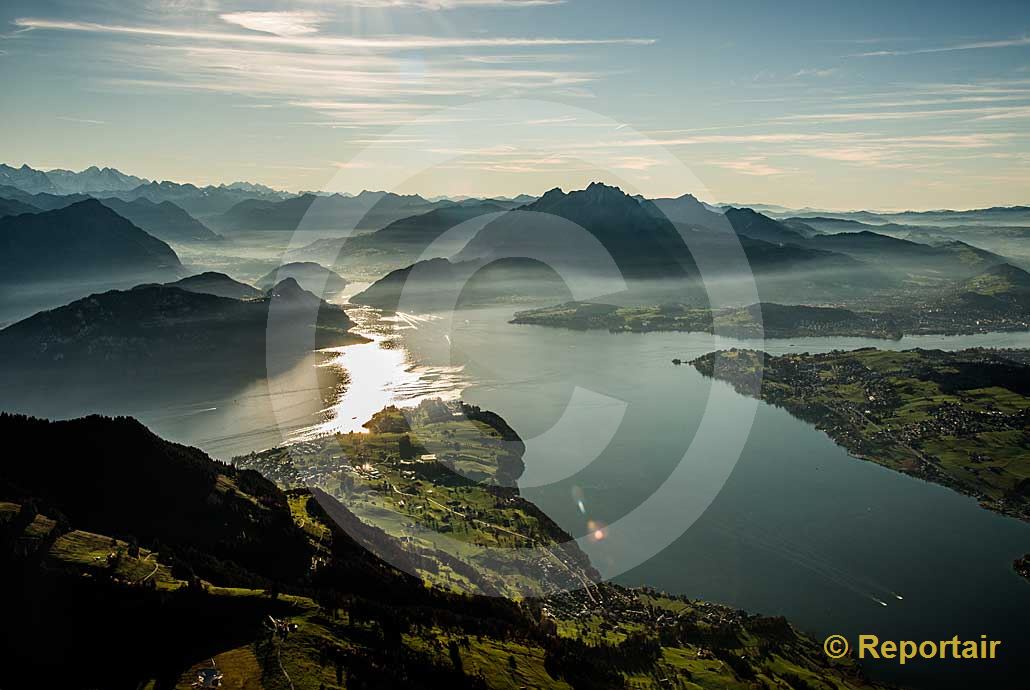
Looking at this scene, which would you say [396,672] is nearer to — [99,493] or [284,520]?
[284,520]

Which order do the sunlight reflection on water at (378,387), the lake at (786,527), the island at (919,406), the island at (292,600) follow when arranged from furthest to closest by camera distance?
the sunlight reflection on water at (378,387), the island at (919,406), the lake at (786,527), the island at (292,600)

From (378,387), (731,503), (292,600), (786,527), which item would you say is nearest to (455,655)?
(292,600)

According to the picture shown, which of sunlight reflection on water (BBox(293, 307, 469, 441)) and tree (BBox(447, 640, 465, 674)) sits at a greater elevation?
tree (BBox(447, 640, 465, 674))

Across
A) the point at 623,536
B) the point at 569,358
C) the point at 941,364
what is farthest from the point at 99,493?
the point at 941,364

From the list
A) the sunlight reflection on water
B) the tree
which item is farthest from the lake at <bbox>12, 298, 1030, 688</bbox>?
the tree

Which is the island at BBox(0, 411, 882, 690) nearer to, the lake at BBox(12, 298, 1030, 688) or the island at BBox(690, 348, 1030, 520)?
the lake at BBox(12, 298, 1030, 688)

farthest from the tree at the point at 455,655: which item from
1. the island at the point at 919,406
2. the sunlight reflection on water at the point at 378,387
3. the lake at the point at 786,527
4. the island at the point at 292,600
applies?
the island at the point at 919,406

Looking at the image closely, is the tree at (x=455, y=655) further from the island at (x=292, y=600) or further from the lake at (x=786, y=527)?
the lake at (x=786, y=527)

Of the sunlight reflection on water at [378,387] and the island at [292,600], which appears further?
the sunlight reflection on water at [378,387]
